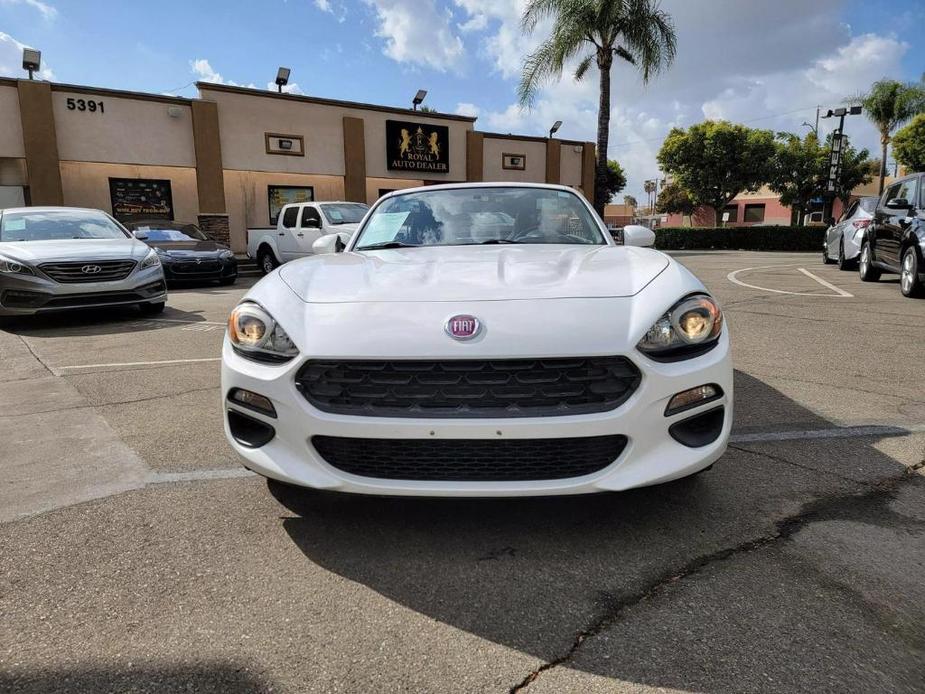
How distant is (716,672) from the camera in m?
1.74

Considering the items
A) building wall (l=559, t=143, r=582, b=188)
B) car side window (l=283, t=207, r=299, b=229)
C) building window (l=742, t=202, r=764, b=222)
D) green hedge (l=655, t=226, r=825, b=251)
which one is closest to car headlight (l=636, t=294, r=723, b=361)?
car side window (l=283, t=207, r=299, b=229)

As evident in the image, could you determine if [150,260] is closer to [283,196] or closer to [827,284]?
[827,284]

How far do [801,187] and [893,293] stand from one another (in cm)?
3982

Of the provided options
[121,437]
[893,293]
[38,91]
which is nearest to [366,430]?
[121,437]

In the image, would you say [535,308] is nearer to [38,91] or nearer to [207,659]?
[207,659]

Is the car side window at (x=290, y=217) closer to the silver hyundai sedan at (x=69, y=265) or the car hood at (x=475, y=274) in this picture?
the silver hyundai sedan at (x=69, y=265)

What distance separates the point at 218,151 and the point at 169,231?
255 inches

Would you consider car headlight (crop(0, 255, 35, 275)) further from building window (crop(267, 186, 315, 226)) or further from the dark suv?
building window (crop(267, 186, 315, 226))

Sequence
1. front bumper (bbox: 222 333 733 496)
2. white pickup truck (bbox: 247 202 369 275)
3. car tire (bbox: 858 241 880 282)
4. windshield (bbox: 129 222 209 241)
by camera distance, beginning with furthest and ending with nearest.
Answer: white pickup truck (bbox: 247 202 369 275)
windshield (bbox: 129 222 209 241)
car tire (bbox: 858 241 880 282)
front bumper (bbox: 222 333 733 496)

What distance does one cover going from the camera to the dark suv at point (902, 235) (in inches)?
348

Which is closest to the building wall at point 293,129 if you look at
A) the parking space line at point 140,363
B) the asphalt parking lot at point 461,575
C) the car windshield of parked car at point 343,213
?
the car windshield of parked car at point 343,213

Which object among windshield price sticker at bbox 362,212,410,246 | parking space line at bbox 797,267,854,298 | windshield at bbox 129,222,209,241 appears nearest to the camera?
windshield price sticker at bbox 362,212,410,246

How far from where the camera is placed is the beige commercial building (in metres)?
16.5

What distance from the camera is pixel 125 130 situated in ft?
57.0
